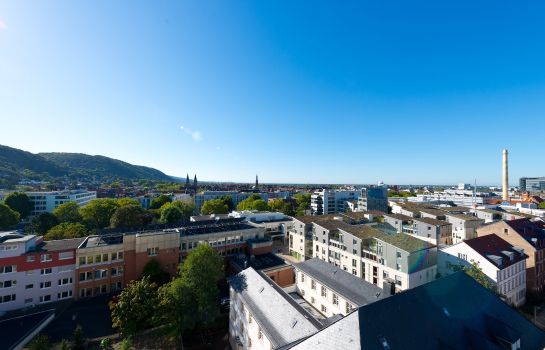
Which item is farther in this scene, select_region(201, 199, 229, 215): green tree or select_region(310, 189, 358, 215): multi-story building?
select_region(310, 189, 358, 215): multi-story building

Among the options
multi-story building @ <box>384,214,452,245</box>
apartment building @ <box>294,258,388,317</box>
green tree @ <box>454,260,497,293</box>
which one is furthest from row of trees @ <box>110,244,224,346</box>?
multi-story building @ <box>384,214,452,245</box>

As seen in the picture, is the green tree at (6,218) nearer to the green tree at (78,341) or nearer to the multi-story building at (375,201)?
the green tree at (78,341)

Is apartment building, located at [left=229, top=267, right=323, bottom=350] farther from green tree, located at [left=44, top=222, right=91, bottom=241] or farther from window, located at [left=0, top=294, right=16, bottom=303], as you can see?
green tree, located at [left=44, top=222, right=91, bottom=241]

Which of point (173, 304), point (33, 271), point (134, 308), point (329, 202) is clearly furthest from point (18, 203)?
point (329, 202)

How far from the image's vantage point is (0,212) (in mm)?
60250

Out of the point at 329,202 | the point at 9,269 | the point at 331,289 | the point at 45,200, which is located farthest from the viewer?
the point at 329,202

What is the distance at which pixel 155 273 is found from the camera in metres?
37.2

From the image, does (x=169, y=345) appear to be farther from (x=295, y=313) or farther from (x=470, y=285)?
(x=470, y=285)

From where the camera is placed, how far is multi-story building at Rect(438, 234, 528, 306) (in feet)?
113

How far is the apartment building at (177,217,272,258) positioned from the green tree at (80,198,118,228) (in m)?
42.8

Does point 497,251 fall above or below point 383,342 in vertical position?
below

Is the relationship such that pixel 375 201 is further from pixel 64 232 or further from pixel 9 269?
pixel 9 269

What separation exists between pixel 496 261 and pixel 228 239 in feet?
149

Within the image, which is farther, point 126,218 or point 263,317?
point 126,218
